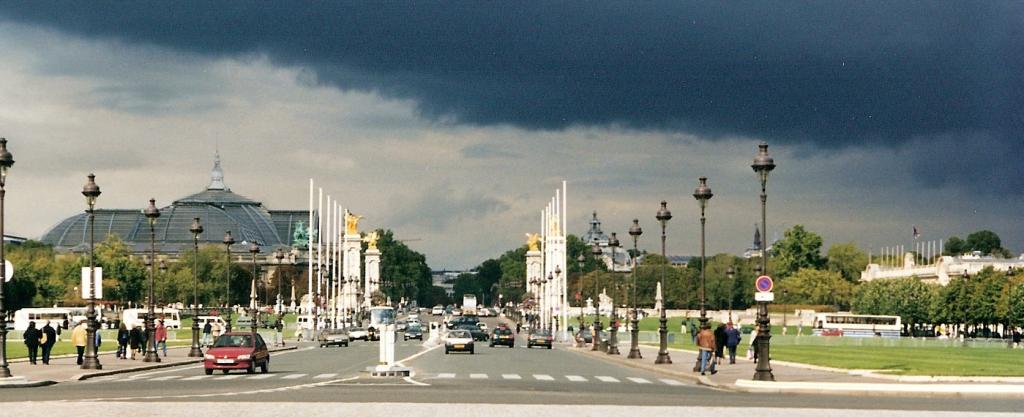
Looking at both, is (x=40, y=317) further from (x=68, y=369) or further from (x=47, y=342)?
(x=68, y=369)

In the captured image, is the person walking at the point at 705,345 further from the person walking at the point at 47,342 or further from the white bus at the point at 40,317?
the white bus at the point at 40,317

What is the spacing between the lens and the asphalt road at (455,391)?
119 ft

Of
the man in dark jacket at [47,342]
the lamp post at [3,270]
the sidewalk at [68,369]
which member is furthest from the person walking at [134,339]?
the lamp post at [3,270]

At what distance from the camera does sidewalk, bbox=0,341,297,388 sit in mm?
47219

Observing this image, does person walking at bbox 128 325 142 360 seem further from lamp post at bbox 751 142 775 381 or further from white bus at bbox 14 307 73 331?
white bus at bbox 14 307 73 331

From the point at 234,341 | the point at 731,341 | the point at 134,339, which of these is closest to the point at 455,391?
the point at 234,341

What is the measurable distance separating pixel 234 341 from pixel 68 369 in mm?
6976

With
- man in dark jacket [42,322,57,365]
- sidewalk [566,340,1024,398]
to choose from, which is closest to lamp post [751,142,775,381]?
sidewalk [566,340,1024,398]

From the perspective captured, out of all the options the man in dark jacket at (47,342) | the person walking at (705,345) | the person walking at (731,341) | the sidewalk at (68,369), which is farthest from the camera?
the person walking at (731,341)

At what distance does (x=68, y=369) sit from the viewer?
58312 millimetres

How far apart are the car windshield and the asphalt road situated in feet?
3.58

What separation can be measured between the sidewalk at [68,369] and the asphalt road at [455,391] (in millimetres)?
972

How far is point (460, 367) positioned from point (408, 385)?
57.2 ft

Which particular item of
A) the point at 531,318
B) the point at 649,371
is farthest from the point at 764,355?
the point at 531,318
